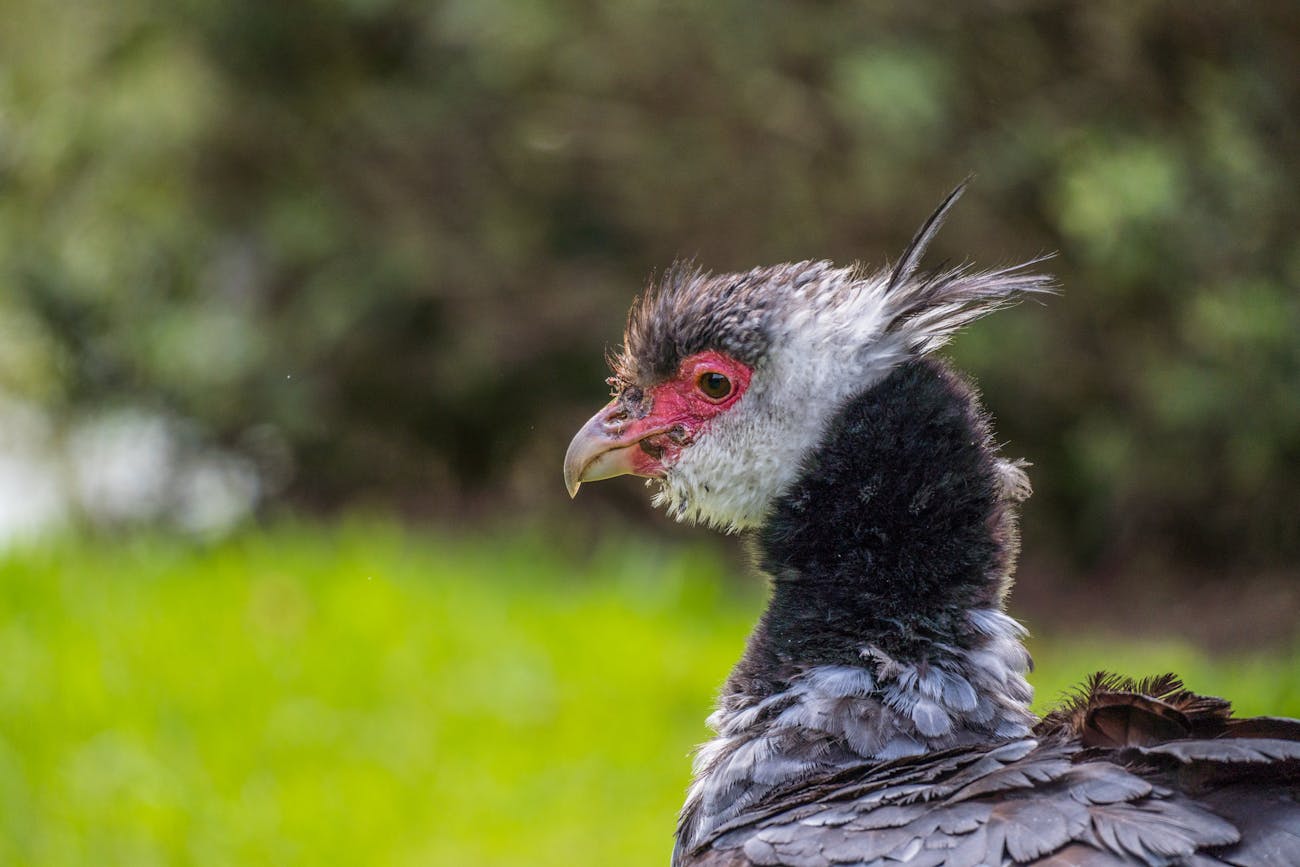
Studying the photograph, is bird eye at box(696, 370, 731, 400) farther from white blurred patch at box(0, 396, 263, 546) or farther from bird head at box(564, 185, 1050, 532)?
white blurred patch at box(0, 396, 263, 546)

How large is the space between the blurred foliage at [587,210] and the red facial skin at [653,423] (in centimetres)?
287

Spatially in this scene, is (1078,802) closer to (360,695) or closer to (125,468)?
(360,695)

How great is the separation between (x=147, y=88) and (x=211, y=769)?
3.30 metres

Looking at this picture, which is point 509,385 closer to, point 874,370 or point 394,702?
point 394,702

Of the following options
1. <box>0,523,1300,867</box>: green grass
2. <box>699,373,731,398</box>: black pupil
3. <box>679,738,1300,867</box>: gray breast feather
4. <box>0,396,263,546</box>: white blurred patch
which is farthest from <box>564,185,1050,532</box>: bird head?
<box>0,396,263,546</box>: white blurred patch

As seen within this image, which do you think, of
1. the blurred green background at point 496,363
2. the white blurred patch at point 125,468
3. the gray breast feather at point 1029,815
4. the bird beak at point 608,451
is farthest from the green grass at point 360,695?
the gray breast feather at point 1029,815

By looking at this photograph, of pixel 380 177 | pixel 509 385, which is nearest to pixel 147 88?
pixel 380 177

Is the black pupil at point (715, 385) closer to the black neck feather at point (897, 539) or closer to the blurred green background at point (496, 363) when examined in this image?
the black neck feather at point (897, 539)

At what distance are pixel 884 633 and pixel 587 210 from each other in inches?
180

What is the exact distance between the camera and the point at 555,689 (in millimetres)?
4777

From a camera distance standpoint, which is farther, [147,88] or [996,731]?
[147,88]

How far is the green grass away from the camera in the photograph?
394 cm

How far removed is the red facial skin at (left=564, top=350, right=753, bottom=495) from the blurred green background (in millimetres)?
1702

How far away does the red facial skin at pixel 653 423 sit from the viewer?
2.51 meters
